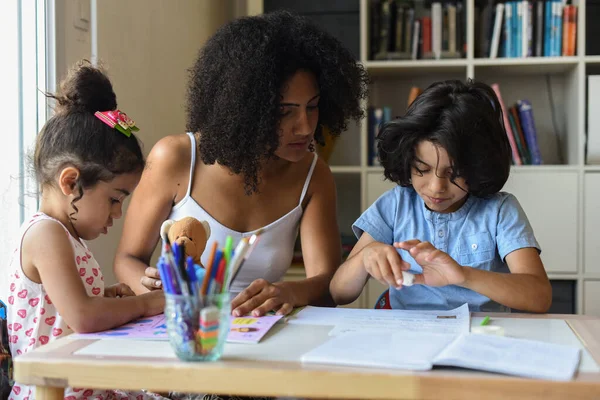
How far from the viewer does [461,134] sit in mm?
1371

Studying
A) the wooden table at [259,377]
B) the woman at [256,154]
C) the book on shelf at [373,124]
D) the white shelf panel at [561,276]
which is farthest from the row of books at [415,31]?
the wooden table at [259,377]

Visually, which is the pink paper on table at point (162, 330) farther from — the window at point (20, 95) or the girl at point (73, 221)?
the window at point (20, 95)

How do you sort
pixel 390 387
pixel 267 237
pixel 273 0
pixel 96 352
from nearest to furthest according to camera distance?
pixel 390 387 → pixel 96 352 → pixel 267 237 → pixel 273 0

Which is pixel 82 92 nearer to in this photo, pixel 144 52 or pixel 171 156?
pixel 171 156

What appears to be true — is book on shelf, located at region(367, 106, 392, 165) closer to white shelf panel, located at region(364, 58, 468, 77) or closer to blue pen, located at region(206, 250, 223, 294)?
white shelf panel, located at region(364, 58, 468, 77)

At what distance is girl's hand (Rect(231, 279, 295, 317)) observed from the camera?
3.77 ft

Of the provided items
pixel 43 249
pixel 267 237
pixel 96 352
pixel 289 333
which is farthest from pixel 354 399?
pixel 267 237

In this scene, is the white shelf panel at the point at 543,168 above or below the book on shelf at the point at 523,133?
below

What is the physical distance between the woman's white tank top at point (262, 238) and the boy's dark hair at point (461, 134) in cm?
31

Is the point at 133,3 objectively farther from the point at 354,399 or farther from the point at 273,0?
the point at 354,399

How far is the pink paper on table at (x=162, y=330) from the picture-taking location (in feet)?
3.19

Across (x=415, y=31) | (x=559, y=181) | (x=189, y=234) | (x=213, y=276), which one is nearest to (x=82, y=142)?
(x=189, y=234)

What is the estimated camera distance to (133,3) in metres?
2.17

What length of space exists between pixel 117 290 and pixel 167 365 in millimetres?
517
